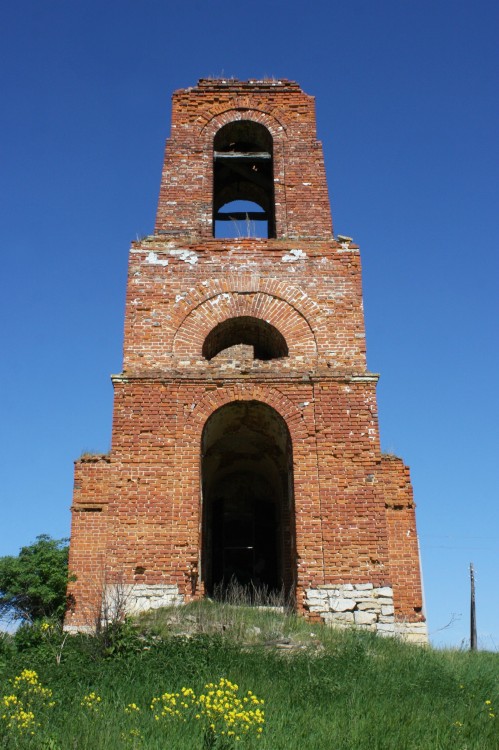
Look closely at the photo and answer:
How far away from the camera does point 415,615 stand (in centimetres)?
990

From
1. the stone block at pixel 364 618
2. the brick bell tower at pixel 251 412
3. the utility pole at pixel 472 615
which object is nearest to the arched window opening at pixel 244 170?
the brick bell tower at pixel 251 412

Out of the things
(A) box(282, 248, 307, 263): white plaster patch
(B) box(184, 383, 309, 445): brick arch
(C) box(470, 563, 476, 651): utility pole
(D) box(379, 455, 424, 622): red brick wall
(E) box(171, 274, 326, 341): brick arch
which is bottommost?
(C) box(470, 563, 476, 651): utility pole

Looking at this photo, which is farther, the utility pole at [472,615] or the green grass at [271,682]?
the utility pole at [472,615]

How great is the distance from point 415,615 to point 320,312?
4741mm

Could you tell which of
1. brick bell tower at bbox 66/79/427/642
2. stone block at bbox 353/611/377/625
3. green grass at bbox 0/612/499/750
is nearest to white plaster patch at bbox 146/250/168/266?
brick bell tower at bbox 66/79/427/642

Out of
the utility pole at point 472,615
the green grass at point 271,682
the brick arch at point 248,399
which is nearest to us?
the green grass at point 271,682

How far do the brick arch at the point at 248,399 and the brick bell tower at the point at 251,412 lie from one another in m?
0.02

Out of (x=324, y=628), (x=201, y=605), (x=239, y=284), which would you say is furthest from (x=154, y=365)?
(x=324, y=628)

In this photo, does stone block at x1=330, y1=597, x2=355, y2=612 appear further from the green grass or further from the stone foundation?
the green grass

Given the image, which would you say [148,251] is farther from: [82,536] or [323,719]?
[323,719]

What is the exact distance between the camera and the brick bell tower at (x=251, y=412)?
381 inches

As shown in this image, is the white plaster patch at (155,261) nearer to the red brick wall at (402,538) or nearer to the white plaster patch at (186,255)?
the white plaster patch at (186,255)

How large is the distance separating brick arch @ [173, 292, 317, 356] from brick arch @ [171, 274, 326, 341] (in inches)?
2.0

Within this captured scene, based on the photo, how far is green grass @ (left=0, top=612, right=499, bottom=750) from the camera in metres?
5.18
